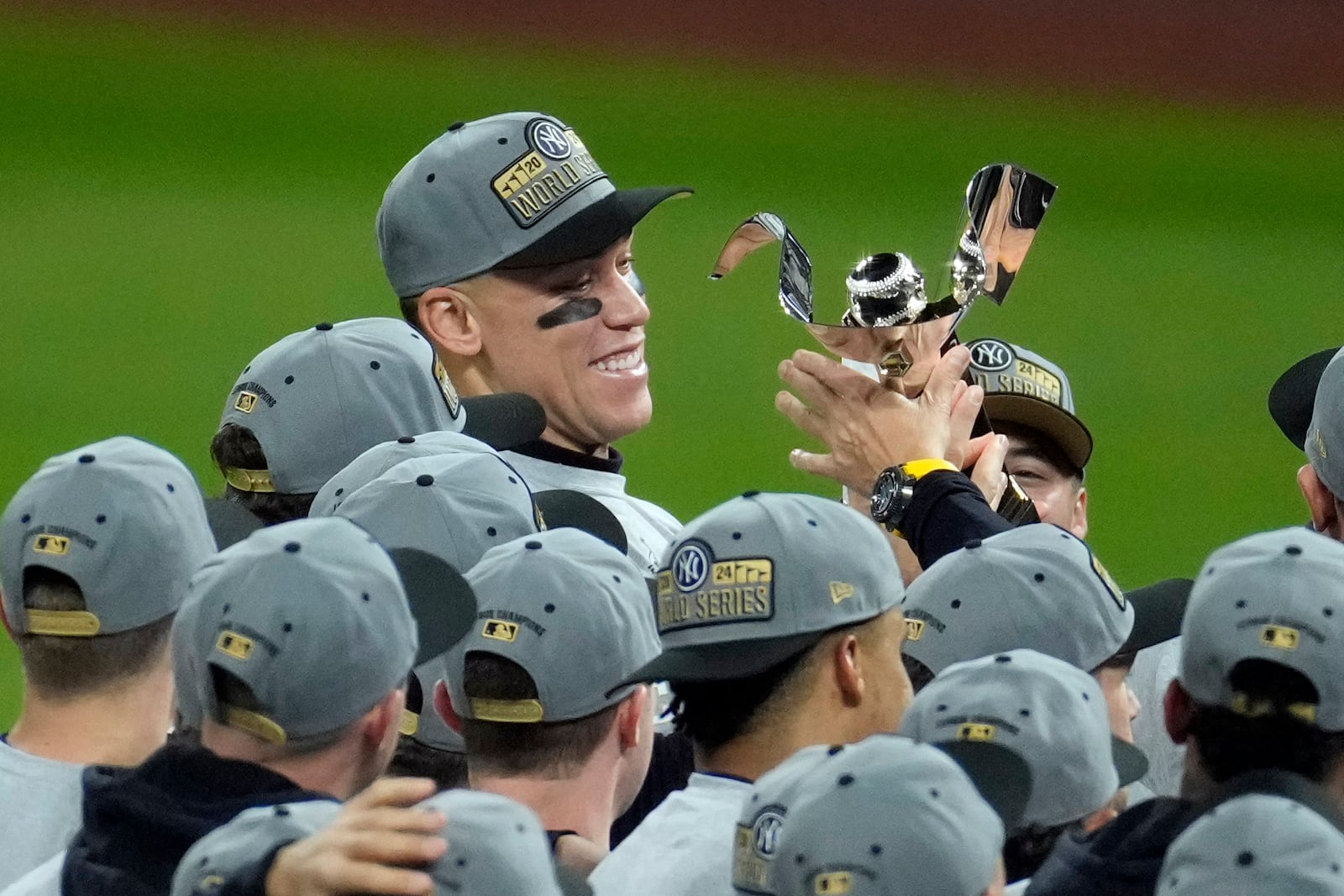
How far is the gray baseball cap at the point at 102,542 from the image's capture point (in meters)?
2.69

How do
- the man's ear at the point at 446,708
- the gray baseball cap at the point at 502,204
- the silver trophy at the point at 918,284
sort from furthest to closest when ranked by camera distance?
the gray baseball cap at the point at 502,204 → the silver trophy at the point at 918,284 → the man's ear at the point at 446,708

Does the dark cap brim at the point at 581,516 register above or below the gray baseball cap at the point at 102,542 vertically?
below

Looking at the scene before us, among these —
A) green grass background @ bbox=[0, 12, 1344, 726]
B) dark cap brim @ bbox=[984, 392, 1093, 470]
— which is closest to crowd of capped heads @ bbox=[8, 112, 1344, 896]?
dark cap brim @ bbox=[984, 392, 1093, 470]

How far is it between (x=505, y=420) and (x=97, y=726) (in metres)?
1.26

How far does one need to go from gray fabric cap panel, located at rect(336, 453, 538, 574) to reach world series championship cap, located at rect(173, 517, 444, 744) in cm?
54

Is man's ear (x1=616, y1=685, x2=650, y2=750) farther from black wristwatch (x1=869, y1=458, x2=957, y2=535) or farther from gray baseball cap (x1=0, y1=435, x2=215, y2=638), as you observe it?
black wristwatch (x1=869, y1=458, x2=957, y2=535)

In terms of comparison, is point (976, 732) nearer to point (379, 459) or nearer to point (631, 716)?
point (631, 716)

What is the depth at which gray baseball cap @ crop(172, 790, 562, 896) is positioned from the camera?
6.47 ft

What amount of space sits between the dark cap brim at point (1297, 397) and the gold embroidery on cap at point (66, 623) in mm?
2061

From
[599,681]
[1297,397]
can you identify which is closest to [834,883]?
[599,681]

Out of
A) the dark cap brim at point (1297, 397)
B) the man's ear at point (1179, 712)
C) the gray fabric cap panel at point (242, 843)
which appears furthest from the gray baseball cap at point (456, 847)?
the dark cap brim at point (1297, 397)

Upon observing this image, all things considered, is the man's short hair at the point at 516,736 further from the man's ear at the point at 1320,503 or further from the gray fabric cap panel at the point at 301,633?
the man's ear at the point at 1320,503

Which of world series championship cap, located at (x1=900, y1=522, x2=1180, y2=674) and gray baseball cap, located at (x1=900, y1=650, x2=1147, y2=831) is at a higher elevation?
gray baseball cap, located at (x1=900, y1=650, x2=1147, y2=831)

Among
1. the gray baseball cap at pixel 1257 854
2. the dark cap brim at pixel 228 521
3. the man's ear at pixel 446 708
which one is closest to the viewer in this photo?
the gray baseball cap at pixel 1257 854
